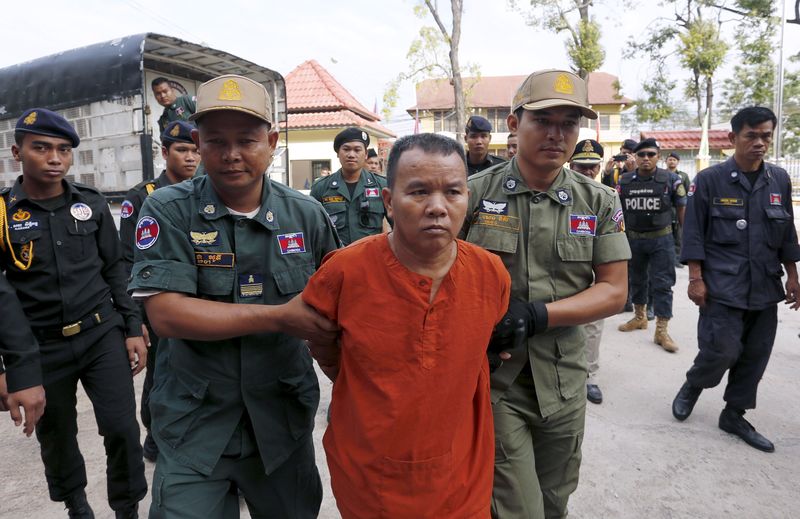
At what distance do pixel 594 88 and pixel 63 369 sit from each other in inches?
1546

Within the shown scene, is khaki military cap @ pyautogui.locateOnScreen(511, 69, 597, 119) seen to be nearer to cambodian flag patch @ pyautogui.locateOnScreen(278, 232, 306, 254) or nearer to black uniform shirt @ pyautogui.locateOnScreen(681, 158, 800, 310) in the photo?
cambodian flag patch @ pyautogui.locateOnScreen(278, 232, 306, 254)

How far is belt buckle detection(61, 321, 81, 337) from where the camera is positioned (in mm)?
2650

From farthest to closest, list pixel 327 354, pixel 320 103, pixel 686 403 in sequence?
pixel 320 103, pixel 686 403, pixel 327 354

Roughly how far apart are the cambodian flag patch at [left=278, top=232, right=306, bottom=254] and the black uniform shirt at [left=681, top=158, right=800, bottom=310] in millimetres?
3078

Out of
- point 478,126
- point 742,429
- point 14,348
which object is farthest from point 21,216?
point 742,429

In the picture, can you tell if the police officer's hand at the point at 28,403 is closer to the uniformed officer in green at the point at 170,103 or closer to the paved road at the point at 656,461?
the paved road at the point at 656,461

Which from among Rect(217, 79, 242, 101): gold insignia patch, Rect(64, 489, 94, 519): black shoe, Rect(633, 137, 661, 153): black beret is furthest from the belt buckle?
Rect(633, 137, 661, 153): black beret

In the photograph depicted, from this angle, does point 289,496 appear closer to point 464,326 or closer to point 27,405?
point 464,326

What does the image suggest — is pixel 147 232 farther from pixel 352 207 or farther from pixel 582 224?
pixel 352 207

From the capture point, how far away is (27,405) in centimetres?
221

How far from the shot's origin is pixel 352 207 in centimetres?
550

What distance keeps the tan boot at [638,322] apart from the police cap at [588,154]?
2091mm

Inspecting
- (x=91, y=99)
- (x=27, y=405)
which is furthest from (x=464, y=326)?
(x=91, y=99)

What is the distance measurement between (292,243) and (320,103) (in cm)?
2051
